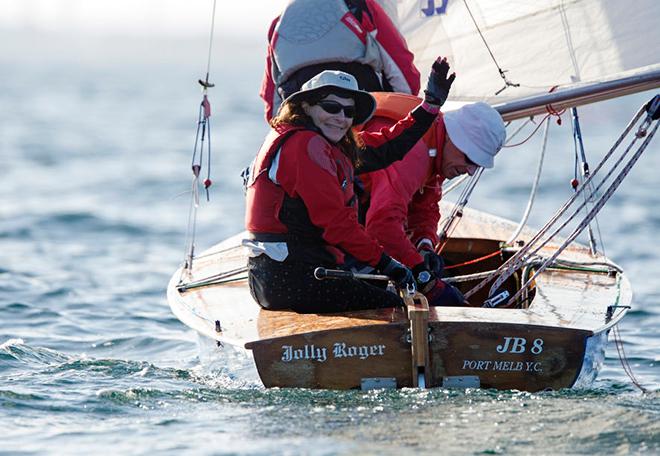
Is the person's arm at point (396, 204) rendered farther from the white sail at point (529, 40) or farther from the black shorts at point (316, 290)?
the white sail at point (529, 40)

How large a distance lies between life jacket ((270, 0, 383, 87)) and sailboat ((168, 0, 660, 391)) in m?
0.71

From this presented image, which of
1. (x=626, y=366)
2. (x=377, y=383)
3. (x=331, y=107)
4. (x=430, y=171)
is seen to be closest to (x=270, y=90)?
(x=430, y=171)

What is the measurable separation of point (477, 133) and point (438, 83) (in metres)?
0.38

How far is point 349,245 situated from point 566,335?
2.82ft

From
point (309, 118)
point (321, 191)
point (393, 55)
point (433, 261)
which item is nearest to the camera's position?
point (321, 191)

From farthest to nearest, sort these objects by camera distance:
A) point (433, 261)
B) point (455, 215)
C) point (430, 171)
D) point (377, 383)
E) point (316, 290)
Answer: point (455, 215), point (433, 261), point (430, 171), point (316, 290), point (377, 383)

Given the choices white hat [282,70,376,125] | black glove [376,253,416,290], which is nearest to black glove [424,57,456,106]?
white hat [282,70,376,125]

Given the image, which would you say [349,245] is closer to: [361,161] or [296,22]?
[361,161]

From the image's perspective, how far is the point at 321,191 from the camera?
15.1ft

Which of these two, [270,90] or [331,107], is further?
[270,90]

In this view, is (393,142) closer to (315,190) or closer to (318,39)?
(315,190)

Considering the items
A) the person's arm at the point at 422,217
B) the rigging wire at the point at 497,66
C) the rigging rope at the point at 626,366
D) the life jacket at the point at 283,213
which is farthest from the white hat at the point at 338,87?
the rigging wire at the point at 497,66

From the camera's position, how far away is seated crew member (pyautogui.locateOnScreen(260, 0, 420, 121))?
5.74m

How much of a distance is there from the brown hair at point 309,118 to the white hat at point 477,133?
1.51ft
